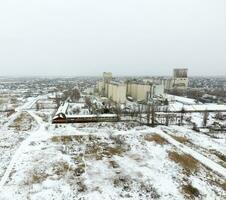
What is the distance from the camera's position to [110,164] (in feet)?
56.5

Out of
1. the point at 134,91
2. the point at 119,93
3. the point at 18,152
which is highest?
the point at 119,93

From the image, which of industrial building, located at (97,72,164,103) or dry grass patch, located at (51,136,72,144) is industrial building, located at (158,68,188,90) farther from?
dry grass patch, located at (51,136,72,144)

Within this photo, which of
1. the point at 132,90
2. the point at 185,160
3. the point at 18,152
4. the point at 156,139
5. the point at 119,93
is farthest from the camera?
the point at 132,90

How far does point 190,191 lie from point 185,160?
5118 millimetres

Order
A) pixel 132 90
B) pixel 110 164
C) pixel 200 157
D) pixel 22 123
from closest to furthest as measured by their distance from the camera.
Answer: pixel 110 164 → pixel 200 157 → pixel 22 123 → pixel 132 90

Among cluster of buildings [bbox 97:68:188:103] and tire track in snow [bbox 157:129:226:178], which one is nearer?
tire track in snow [bbox 157:129:226:178]

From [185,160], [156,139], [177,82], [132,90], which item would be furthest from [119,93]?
[177,82]

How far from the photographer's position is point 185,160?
18.3 m

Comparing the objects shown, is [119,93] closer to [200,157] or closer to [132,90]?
[132,90]

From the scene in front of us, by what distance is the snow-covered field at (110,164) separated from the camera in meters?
13.2

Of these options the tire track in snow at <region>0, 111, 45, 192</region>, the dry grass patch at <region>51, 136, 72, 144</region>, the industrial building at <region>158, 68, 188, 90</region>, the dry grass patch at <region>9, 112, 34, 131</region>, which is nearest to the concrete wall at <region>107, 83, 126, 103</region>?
the dry grass patch at <region>9, 112, 34, 131</region>

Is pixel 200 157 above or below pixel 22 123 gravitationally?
above

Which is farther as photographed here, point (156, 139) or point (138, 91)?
point (138, 91)

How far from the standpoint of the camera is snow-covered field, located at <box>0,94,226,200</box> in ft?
43.3
